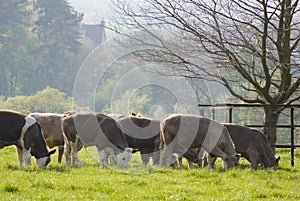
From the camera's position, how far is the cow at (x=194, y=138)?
15.6 m

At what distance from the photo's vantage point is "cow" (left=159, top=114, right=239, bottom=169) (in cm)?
1556

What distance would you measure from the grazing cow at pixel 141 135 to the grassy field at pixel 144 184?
3040mm

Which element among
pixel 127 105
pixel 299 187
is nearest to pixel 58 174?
pixel 299 187

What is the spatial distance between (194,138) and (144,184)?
14.9 ft

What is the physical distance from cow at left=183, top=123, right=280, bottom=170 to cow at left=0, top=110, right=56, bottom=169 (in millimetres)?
4164

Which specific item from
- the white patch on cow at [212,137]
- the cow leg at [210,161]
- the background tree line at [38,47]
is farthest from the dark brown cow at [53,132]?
the background tree line at [38,47]

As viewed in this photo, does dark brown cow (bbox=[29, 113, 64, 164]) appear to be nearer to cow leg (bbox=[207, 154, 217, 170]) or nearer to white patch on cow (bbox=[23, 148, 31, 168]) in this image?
white patch on cow (bbox=[23, 148, 31, 168])

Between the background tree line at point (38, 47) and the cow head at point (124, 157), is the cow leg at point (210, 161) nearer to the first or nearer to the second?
the cow head at point (124, 157)

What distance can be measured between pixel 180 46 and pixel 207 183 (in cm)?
766

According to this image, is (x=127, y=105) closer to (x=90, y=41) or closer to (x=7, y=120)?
(x=7, y=120)

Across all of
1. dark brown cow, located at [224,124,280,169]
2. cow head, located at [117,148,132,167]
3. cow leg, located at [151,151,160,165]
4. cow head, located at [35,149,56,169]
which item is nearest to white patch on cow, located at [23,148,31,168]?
cow head, located at [35,149,56,169]

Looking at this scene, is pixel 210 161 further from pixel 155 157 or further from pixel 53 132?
pixel 53 132

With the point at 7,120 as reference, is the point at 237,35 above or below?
Result: above

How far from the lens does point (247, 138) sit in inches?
639
